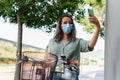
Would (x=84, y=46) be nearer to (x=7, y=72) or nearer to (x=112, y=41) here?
(x=112, y=41)

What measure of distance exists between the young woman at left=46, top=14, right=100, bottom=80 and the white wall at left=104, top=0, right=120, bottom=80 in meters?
0.10

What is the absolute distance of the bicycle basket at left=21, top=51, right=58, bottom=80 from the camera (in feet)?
14.5

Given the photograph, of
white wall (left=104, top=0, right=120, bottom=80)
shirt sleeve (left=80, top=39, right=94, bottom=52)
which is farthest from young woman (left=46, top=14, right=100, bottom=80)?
white wall (left=104, top=0, right=120, bottom=80)

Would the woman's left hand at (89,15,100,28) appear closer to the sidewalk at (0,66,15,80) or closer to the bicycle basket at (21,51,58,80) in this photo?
the bicycle basket at (21,51,58,80)

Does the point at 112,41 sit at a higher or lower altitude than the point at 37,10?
lower

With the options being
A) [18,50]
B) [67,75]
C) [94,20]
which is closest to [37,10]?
[18,50]

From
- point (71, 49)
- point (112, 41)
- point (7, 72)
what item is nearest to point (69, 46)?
point (71, 49)

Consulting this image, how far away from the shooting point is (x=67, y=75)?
4.42 m

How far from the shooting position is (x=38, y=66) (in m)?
4.43

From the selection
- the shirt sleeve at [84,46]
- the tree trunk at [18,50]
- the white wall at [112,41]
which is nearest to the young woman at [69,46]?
the shirt sleeve at [84,46]

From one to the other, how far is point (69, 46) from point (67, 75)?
225 millimetres

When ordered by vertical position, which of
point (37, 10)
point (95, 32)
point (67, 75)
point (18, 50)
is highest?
point (37, 10)

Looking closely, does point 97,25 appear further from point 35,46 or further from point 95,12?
point 35,46

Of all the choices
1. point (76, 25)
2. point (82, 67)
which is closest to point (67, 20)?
point (76, 25)
